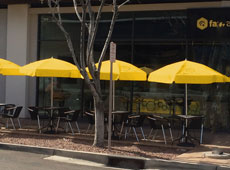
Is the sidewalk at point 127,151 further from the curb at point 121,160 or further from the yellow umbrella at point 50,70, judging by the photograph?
the yellow umbrella at point 50,70

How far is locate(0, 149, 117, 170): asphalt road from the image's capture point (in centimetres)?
788

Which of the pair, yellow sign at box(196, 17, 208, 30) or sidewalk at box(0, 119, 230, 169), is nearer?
sidewalk at box(0, 119, 230, 169)

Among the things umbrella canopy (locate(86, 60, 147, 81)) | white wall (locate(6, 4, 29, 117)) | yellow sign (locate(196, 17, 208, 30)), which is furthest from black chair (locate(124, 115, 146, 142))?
white wall (locate(6, 4, 29, 117))

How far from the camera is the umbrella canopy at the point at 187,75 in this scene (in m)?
9.78

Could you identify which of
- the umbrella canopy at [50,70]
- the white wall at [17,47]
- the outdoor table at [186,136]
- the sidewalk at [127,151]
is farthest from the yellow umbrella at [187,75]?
the white wall at [17,47]

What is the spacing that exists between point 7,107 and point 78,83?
3355 millimetres

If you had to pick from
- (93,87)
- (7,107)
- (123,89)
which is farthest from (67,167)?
(123,89)

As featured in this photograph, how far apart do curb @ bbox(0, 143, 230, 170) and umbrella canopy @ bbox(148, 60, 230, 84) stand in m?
2.37

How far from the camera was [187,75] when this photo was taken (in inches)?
386

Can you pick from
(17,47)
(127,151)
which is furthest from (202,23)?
(17,47)

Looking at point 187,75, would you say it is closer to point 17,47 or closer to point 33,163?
point 33,163

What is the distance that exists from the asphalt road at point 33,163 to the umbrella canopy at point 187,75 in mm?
3158

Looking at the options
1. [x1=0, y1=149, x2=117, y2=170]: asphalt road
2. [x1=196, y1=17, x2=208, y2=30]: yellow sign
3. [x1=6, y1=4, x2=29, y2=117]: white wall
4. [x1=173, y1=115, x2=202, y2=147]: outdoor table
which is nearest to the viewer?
[x1=0, y1=149, x2=117, y2=170]: asphalt road

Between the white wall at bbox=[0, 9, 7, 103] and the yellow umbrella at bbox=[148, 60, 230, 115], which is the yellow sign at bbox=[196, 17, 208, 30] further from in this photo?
the white wall at bbox=[0, 9, 7, 103]
